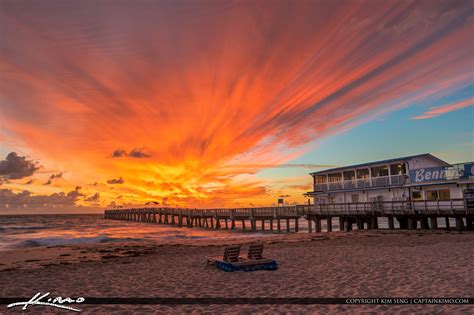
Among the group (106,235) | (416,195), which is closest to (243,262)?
(416,195)

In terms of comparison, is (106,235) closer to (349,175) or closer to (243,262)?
(349,175)

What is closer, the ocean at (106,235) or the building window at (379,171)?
the building window at (379,171)

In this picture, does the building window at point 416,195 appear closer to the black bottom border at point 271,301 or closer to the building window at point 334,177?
the building window at point 334,177

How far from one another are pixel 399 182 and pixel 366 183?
11.6ft

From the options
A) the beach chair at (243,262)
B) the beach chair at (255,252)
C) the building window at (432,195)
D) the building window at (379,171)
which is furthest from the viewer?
the building window at (379,171)

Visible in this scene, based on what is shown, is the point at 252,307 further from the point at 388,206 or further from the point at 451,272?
the point at 388,206

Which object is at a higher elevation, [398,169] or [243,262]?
[398,169]

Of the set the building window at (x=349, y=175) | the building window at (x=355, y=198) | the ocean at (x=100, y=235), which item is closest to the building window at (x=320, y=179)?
the building window at (x=349, y=175)

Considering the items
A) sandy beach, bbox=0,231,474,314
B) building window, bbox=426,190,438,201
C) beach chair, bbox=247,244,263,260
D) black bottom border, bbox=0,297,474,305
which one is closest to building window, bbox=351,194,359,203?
building window, bbox=426,190,438,201

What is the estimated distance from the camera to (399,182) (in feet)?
105

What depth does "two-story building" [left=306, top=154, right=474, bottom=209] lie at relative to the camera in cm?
2814

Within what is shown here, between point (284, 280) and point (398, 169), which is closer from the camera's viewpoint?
point (284, 280)

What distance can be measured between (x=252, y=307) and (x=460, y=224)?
2537cm

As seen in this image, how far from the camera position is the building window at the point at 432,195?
2996 cm
